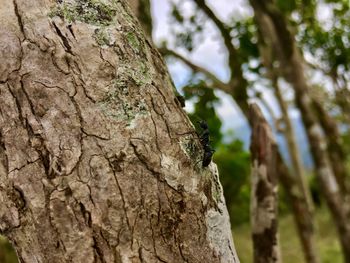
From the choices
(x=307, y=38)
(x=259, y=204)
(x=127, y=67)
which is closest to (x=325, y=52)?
(x=307, y=38)

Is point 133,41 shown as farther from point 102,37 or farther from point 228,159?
point 228,159

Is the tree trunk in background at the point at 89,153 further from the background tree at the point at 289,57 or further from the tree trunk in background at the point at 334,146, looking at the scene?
the tree trunk in background at the point at 334,146

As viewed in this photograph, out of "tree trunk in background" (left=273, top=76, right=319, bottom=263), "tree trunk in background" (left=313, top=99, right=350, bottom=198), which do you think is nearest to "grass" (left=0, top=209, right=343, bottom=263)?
"tree trunk in background" (left=313, top=99, right=350, bottom=198)

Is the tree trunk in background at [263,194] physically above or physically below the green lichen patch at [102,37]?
above

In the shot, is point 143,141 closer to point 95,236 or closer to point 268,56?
point 95,236

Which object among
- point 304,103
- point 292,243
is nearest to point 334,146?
point 304,103

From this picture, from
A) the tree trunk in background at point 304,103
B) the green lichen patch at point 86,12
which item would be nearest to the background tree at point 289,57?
the tree trunk in background at point 304,103
